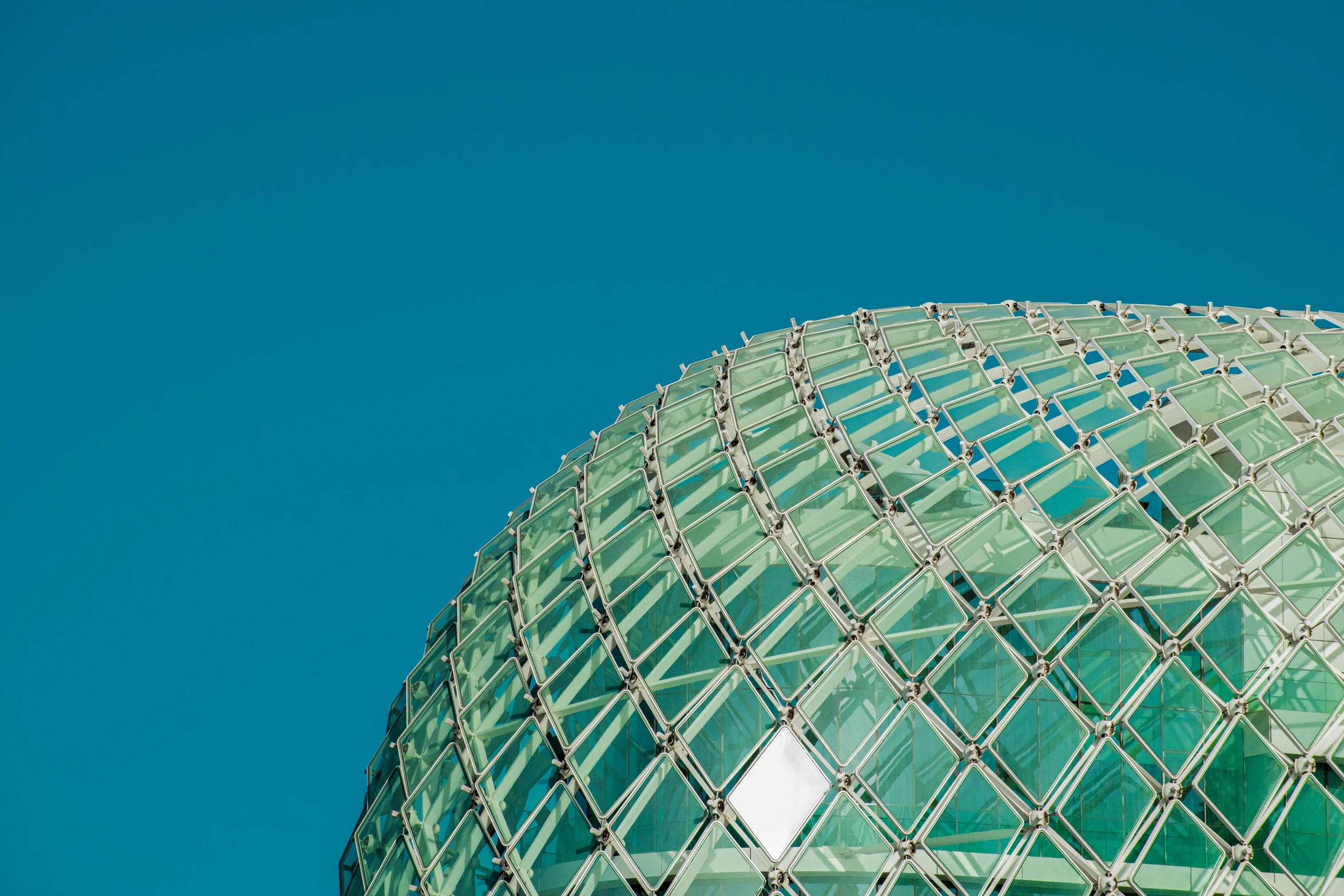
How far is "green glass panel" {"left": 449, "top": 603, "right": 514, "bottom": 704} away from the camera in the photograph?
24500 millimetres

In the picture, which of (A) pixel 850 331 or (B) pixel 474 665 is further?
(A) pixel 850 331

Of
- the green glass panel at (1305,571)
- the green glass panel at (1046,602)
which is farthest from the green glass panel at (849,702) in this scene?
the green glass panel at (1305,571)

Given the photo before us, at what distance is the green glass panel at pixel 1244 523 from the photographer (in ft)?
67.7

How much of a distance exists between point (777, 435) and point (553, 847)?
8.67m

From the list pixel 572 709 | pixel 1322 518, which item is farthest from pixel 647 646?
pixel 1322 518

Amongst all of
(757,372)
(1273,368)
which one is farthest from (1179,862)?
(757,372)

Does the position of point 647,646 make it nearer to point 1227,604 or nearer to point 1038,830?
point 1038,830

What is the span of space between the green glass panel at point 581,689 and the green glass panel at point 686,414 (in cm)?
562

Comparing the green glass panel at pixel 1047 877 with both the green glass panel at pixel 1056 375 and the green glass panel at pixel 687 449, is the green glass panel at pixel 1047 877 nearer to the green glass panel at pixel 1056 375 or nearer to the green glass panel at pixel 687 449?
the green glass panel at pixel 1056 375

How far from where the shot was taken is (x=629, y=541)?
79.3ft

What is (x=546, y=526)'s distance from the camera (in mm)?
26984

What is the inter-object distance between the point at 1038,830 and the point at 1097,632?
324cm

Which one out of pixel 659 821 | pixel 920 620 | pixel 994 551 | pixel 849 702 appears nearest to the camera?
pixel 849 702

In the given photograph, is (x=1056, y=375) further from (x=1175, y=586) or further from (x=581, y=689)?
(x=581, y=689)
